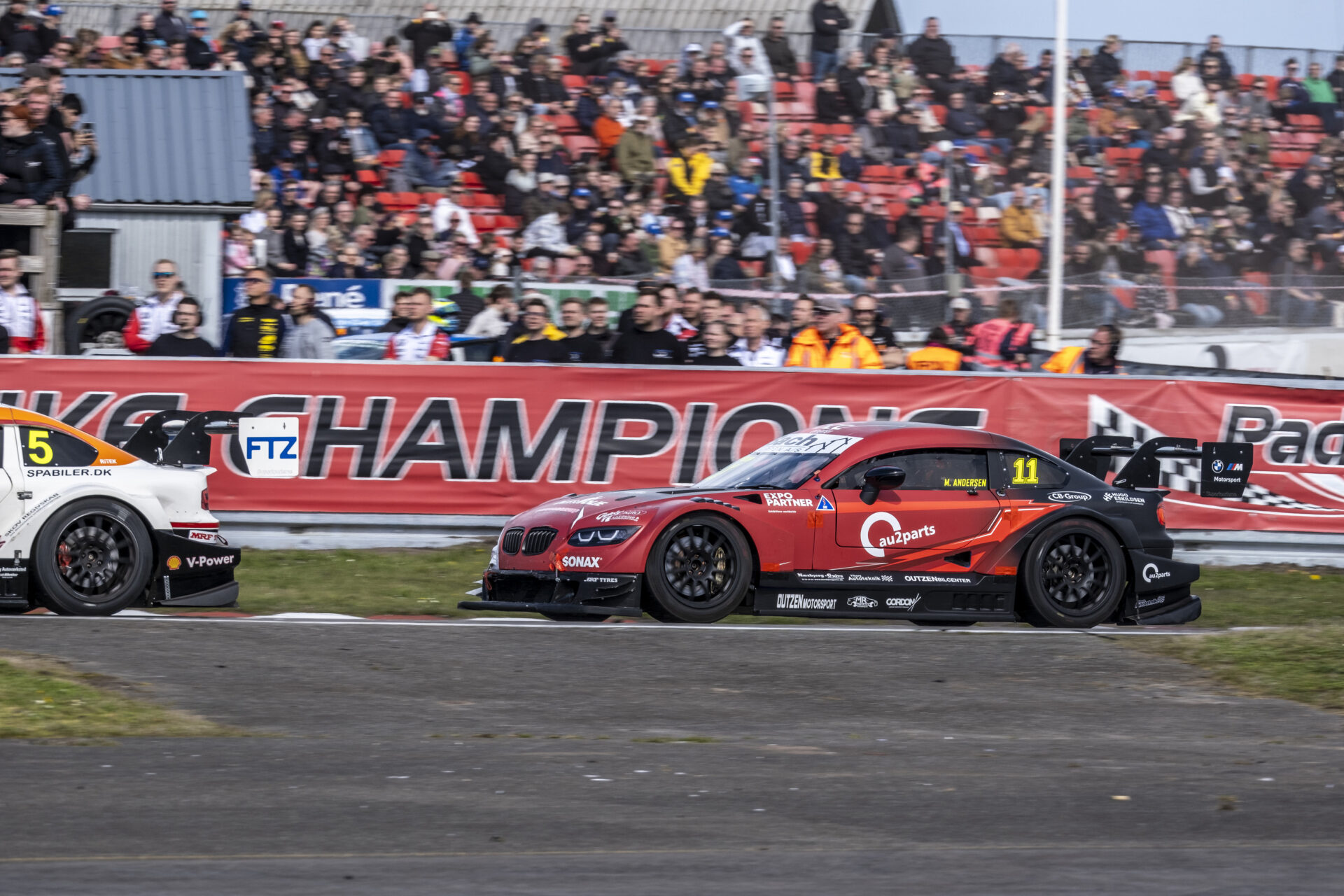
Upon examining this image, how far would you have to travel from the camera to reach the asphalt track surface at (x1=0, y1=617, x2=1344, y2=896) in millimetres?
5191

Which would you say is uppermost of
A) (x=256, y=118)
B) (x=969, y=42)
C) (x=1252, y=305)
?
(x=969, y=42)

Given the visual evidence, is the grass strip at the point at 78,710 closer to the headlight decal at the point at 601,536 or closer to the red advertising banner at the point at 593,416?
the headlight decal at the point at 601,536

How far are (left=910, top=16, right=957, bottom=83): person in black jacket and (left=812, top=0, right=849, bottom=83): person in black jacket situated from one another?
995 mm

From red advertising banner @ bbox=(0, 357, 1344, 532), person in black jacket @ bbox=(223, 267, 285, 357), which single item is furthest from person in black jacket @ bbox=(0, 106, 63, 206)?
red advertising banner @ bbox=(0, 357, 1344, 532)

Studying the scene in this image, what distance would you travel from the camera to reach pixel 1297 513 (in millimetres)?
14867

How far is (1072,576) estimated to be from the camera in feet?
37.8

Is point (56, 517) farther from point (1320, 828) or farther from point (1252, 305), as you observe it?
point (1252, 305)

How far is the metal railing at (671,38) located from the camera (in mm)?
21219

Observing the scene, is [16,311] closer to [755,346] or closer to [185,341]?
[185,341]

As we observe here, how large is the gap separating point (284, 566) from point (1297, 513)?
8036mm

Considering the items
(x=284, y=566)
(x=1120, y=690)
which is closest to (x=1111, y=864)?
(x=1120, y=690)

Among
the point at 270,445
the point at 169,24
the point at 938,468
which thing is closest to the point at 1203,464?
the point at 938,468

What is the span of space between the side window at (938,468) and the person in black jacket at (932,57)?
12.5 metres

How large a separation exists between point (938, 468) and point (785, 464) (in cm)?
96
